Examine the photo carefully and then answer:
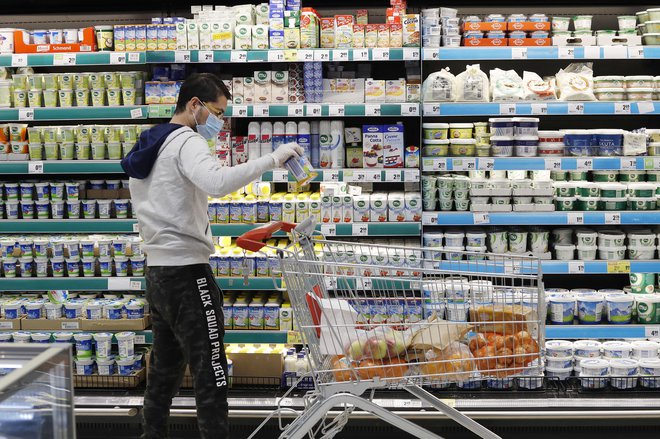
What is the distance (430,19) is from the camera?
4391 millimetres

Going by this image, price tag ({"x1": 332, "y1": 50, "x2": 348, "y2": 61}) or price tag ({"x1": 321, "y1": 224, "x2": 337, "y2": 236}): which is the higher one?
price tag ({"x1": 332, "y1": 50, "x2": 348, "y2": 61})

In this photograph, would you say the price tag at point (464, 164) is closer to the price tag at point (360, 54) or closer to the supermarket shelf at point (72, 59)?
the price tag at point (360, 54)

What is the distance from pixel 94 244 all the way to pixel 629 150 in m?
3.09

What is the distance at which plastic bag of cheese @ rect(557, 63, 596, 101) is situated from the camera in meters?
4.49

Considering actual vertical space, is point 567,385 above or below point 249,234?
below

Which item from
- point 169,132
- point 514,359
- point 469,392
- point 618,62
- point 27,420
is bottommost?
point 469,392

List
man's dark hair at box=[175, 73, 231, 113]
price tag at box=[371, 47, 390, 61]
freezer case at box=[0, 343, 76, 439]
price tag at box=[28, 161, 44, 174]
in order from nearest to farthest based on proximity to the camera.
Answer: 1. freezer case at box=[0, 343, 76, 439]
2. man's dark hair at box=[175, 73, 231, 113]
3. price tag at box=[371, 47, 390, 61]
4. price tag at box=[28, 161, 44, 174]

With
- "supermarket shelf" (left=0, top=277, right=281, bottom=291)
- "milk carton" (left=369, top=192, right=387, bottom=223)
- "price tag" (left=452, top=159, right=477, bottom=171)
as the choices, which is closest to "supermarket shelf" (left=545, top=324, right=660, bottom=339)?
"price tag" (left=452, top=159, right=477, bottom=171)

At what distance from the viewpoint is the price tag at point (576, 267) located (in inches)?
177

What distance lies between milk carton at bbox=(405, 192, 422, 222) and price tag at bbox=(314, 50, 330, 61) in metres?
0.89

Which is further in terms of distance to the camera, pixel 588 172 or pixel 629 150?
pixel 588 172

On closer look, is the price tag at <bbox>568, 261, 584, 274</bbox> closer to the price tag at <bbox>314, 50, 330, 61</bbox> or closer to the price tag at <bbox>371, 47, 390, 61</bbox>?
the price tag at <bbox>371, 47, 390, 61</bbox>

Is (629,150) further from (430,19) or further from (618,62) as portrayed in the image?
(430,19)

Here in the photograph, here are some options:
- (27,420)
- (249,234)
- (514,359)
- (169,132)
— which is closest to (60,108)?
(169,132)
